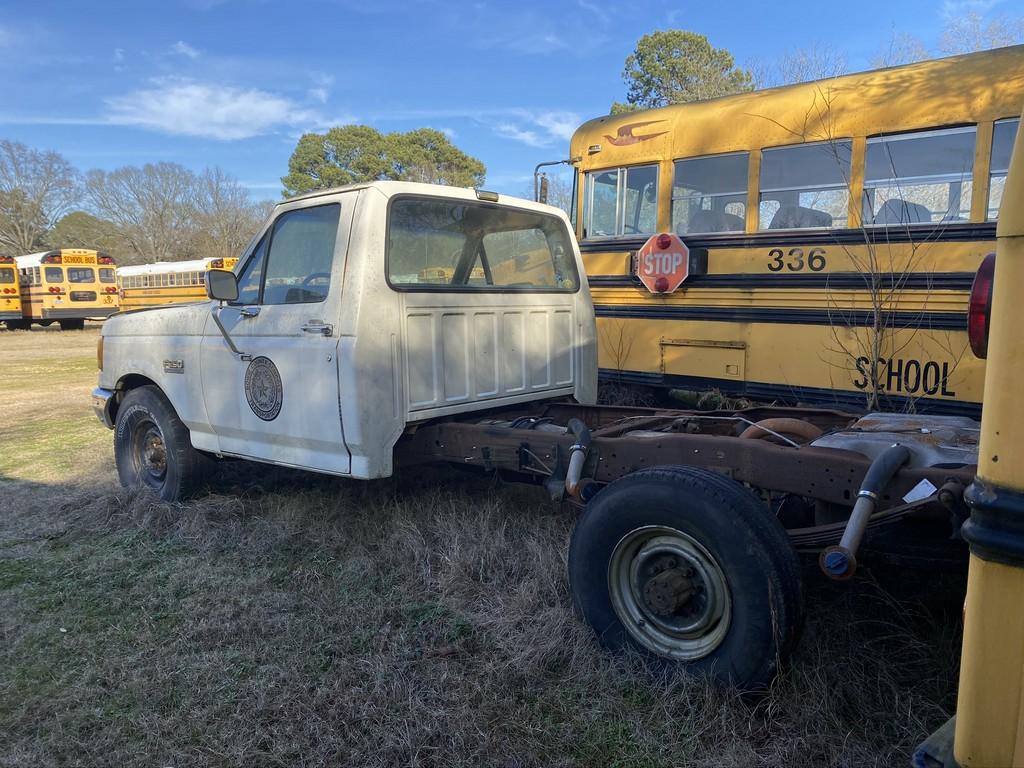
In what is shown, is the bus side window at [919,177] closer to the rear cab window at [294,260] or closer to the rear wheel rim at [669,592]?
the rear wheel rim at [669,592]

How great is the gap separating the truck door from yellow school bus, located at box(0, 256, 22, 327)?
87.9 ft

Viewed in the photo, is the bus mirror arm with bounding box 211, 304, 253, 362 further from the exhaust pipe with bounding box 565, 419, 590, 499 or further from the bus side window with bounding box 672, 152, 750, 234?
the bus side window with bounding box 672, 152, 750, 234

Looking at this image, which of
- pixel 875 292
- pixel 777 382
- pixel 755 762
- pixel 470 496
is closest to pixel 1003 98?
pixel 875 292

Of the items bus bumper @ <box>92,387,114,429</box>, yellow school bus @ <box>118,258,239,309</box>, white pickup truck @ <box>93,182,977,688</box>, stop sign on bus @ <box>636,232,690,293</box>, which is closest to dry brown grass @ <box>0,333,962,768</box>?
white pickup truck @ <box>93,182,977,688</box>

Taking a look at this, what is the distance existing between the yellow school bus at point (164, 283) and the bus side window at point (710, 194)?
73.0ft

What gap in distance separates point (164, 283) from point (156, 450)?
27.7m

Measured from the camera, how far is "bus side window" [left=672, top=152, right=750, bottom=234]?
610 centimetres

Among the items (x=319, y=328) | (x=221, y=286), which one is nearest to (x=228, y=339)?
(x=221, y=286)

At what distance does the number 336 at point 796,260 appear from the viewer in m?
5.66

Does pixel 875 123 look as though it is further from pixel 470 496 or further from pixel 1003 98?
pixel 470 496

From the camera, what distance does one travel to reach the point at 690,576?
8.84 ft

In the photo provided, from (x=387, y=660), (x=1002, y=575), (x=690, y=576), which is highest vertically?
(x=1002, y=575)

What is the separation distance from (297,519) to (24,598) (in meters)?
1.43

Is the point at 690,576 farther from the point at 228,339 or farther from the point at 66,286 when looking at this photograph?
the point at 66,286
